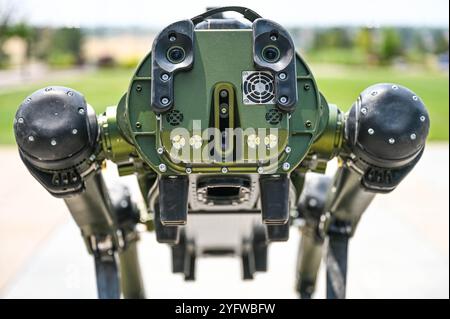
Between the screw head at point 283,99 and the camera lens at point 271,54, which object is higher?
the camera lens at point 271,54

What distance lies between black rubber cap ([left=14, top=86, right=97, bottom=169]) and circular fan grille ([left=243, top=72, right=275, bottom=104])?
624mm

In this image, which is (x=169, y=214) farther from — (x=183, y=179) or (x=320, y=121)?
(x=320, y=121)

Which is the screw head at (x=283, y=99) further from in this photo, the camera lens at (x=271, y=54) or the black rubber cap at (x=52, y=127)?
the black rubber cap at (x=52, y=127)

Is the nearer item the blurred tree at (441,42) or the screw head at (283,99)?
Answer: the screw head at (283,99)

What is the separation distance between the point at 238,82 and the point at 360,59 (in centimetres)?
3649

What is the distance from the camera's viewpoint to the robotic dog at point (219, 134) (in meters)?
1.70

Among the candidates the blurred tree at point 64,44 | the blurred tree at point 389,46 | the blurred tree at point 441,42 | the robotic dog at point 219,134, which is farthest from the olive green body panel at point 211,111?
the blurred tree at point 389,46

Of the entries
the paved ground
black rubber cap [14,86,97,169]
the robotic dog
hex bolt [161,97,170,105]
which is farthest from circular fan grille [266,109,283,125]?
the paved ground

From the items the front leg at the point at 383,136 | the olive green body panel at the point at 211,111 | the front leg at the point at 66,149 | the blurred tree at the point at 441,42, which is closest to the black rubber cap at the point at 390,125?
the front leg at the point at 383,136

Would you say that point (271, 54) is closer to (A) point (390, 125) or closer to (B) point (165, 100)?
(B) point (165, 100)

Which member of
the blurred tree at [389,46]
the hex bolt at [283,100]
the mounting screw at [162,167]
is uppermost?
the hex bolt at [283,100]

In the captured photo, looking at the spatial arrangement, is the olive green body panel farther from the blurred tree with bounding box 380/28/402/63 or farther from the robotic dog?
the blurred tree with bounding box 380/28/402/63

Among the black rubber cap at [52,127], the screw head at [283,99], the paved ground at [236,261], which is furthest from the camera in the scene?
the paved ground at [236,261]

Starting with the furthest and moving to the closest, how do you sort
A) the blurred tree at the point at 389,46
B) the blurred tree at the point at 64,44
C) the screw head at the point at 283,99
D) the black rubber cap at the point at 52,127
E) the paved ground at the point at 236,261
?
the blurred tree at the point at 389,46, the blurred tree at the point at 64,44, the paved ground at the point at 236,261, the black rubber cap at the point at 52,127, the screw head at the point at 283,99
